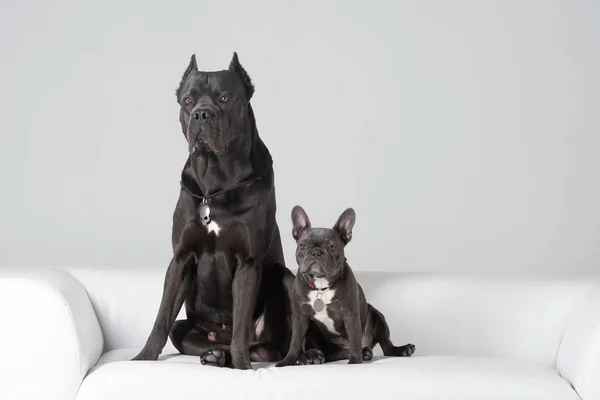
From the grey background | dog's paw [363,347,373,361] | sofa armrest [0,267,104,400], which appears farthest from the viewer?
the grey background

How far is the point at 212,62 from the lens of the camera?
6.37 m

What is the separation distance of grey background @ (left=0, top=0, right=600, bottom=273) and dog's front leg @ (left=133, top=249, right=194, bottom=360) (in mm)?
2263

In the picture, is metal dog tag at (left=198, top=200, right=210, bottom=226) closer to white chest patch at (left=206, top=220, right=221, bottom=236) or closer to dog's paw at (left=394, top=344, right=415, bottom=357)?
white chest patch at (left=206, top=220, right=221, bottom=236)

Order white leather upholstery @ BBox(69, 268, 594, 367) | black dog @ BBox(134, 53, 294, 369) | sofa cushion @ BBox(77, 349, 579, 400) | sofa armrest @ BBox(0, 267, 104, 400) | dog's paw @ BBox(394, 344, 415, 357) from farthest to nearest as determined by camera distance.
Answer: white leather upholstery @ BBox(69, 268, 594, 367) < dog's paw @ BBox(394, 344, 415, 357) < black dog @ BBox(134, 53, 294, 369) < sofa armrest @ BBox(0, 267, 104, 400) < sofa cushion @ BBox(77, 349, 579, 400)

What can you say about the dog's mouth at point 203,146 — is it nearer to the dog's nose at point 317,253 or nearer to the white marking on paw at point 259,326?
Result: the dog's nose at point 317,253

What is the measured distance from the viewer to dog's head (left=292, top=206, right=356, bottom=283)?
377cm

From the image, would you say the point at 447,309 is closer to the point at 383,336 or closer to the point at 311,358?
the point at 383,336

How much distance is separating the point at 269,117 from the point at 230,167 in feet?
7.96

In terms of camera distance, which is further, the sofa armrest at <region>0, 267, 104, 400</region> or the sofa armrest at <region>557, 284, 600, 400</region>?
the sofa armrest at <region>0, 267, 104, 400</region>

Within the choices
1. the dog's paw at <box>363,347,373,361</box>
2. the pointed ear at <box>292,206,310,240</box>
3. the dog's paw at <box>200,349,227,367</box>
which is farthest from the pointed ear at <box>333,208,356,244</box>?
the dog's paw at <box>200,349,227,367</box>

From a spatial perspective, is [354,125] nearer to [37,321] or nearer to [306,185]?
[306,185]

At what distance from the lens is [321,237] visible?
12.7 ft

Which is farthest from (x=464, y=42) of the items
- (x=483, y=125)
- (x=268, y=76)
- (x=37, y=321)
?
(x=37, y=321)

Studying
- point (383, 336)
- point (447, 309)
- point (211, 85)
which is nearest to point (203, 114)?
point (211, 85)
